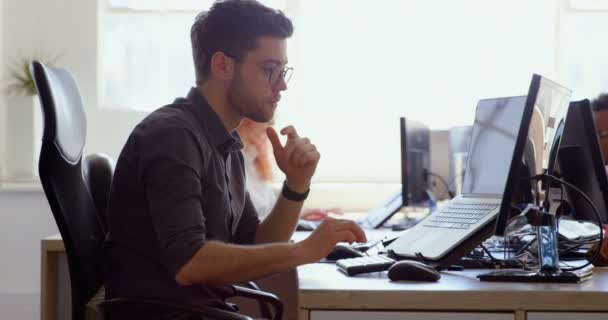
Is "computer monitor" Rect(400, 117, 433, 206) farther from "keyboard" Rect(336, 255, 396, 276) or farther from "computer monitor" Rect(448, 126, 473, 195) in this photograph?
"keyboard" Rect(336, 255, 396, 276)

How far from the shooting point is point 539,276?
153 centimetres

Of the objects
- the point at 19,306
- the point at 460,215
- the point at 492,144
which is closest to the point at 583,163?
the point at 492,144

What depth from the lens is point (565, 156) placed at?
2.02m

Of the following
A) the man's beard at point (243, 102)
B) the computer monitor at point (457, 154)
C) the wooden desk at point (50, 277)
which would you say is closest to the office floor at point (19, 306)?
the wooden desk at point (50, 277)

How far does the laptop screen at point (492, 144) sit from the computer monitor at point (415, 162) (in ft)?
3.68

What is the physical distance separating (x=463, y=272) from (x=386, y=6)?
3363mm

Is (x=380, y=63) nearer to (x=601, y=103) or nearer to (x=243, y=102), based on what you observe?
(x=601, y=103)

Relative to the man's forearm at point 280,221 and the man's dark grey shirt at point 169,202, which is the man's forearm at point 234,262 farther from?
the man's forearm at point 280,221

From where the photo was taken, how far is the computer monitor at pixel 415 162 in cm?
335

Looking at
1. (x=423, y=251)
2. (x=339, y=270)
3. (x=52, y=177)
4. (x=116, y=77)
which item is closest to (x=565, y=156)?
(x=423, y=251)

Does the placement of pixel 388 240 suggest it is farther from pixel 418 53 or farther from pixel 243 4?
pixel 418 53

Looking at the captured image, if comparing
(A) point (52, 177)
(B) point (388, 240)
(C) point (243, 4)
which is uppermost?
(C) point (243, 4)

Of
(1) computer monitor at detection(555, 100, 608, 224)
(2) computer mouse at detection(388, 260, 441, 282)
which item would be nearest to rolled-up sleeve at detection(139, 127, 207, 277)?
(2) computer mouse at detection(388, 260, 441, 282)

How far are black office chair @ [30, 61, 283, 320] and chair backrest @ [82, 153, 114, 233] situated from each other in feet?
0.45
